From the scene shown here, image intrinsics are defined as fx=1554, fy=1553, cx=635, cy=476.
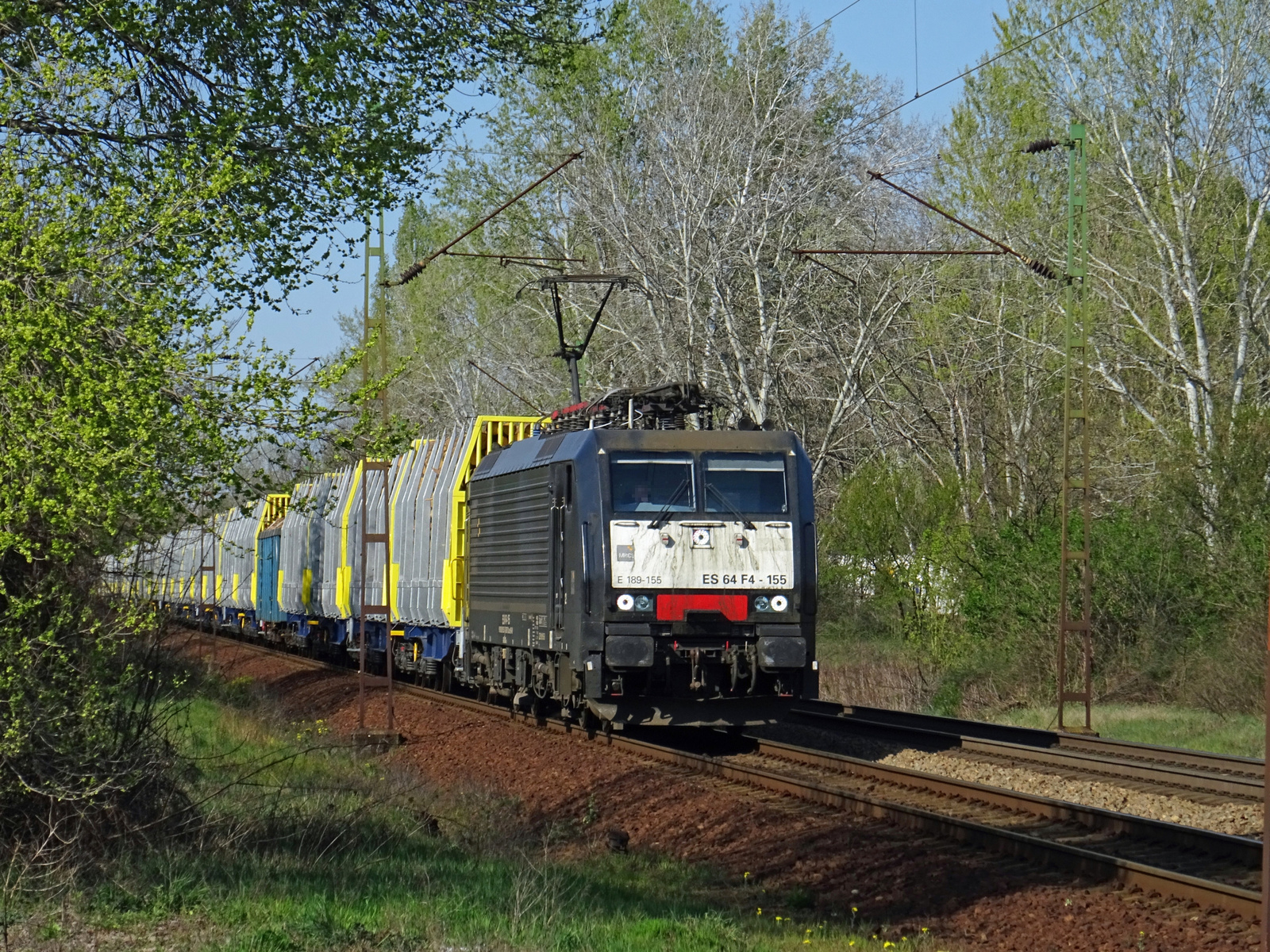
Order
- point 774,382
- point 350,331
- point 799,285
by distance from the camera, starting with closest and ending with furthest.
Answer: point 799,285
point 774,382
point 350,331

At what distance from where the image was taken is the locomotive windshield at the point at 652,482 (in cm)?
1534

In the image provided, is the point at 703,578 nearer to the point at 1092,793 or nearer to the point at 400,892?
the point at 1092,793

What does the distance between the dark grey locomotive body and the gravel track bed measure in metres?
1.49

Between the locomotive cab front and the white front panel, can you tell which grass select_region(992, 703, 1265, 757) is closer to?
the locomotive cab front

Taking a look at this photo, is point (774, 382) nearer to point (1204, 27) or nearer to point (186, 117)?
point (1204, 27)

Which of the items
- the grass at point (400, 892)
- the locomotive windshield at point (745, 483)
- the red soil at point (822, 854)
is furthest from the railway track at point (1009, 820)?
the locomotive windshield at point (745, 483)

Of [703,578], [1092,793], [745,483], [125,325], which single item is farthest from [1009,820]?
[125,325]

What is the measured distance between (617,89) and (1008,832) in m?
31.6

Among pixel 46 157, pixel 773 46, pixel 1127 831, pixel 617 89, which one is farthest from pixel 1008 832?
pixel 617 89

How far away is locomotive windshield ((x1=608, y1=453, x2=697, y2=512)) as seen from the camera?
50.3ft

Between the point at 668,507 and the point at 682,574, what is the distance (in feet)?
2.31

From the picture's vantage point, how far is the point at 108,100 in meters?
10.0

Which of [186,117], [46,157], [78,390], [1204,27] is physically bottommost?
[78,390]

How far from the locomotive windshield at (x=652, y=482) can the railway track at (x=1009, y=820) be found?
251 centimetres
